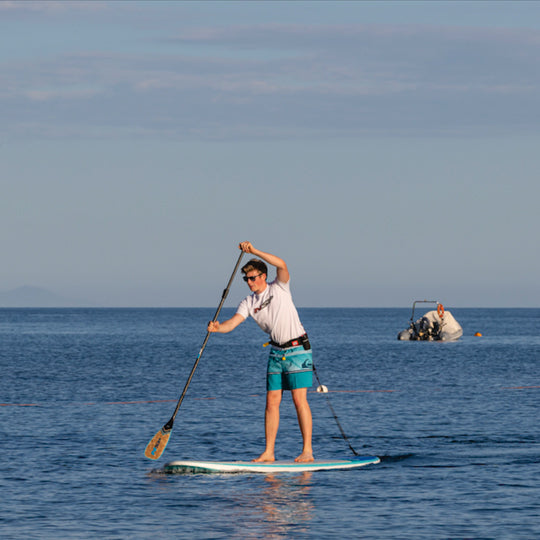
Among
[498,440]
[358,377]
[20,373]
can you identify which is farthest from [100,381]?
[498,440]

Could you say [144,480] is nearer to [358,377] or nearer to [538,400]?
[538,400]

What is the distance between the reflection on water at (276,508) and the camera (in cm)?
1077

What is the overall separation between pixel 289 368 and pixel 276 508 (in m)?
2.43

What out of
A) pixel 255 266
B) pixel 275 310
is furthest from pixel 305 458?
pixel 255 266

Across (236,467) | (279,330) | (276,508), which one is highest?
(279,330)

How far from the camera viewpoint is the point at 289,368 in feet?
45.3

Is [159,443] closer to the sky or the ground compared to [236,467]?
closer to the sky

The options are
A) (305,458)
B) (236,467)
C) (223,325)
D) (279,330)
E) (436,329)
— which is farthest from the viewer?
(436,329)

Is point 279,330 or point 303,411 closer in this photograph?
point 279,330

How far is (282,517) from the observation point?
37.3ft

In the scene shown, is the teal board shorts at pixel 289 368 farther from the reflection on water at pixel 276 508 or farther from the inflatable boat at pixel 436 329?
the inflatable boat at pixel 436 329

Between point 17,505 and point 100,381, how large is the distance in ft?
93.0

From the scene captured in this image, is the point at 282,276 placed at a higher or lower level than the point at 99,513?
higher

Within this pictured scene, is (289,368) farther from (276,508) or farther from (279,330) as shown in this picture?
(276,508)
